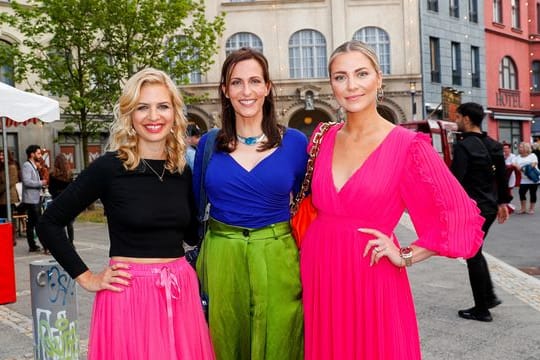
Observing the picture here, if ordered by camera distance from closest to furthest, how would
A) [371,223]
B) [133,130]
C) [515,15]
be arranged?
1. [371,223]
2. [133,130]
3. [515,15]

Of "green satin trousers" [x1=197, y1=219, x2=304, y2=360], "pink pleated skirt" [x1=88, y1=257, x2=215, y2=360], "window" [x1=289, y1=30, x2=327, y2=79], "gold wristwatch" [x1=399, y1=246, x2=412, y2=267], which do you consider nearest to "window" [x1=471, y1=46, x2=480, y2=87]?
"window" [x1=289, y1=30, x2=327, y2=79]

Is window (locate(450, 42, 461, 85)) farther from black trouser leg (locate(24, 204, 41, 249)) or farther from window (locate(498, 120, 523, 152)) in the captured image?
black trouser leg (locate(24, 204, 41, 249))

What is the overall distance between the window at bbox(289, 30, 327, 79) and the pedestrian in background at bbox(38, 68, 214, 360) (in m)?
25.6

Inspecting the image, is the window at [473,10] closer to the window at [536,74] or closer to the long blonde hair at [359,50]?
the window at [536,74]

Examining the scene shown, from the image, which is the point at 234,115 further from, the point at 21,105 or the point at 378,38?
the point at 378,38

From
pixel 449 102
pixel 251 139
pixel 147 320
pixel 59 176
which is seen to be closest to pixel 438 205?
pixel 251 139

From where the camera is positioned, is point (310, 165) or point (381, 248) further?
point (310, 165)

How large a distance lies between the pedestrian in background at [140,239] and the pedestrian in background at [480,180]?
3.80 m

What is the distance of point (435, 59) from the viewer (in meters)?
29.4

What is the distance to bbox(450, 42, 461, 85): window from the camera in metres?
30.7

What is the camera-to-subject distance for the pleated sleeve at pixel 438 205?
2602mm

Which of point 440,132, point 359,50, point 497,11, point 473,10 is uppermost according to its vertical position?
point 497,11

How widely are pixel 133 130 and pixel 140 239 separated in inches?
21.5

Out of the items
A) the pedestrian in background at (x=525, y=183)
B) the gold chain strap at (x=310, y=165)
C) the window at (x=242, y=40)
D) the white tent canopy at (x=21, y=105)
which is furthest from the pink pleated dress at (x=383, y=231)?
the window at (x=242, y=40)
